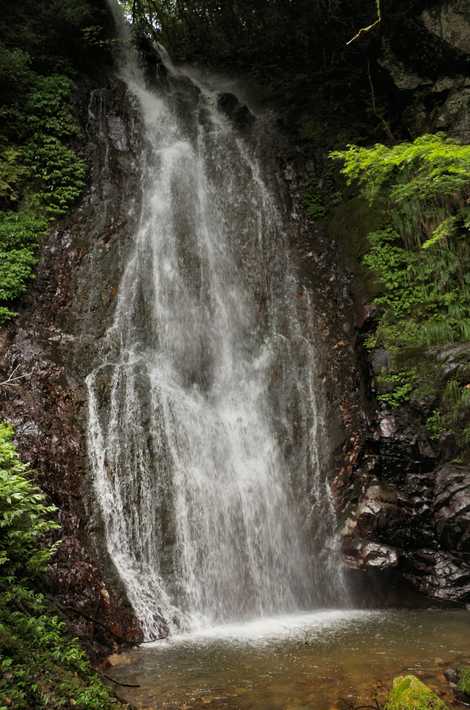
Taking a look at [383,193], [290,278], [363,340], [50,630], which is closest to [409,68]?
[383,193]

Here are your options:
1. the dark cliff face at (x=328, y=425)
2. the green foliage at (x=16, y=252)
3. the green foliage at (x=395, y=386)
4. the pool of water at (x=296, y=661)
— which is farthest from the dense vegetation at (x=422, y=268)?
the green foliage at (x=16, y=252)

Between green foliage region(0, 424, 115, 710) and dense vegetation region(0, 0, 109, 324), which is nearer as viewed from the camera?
green foliage region(0, 424, 115, 710)

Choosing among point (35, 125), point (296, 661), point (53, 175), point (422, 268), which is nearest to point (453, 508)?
point (296, 661)

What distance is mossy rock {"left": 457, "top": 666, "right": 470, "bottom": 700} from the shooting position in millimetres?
4297

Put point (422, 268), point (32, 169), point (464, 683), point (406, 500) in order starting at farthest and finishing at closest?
1. point (32, 169)
2. point (422, 268)
3. point (406, 500)
4. point (464, 683)

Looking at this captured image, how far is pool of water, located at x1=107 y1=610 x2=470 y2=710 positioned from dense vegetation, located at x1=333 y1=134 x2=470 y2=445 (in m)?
3.07

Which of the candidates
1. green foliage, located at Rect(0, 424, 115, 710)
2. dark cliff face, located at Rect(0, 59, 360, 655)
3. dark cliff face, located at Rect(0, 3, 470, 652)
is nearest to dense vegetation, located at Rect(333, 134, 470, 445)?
dark cliff face, located at Rect(0, 3, 470, 652)

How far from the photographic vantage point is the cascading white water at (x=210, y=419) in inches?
285

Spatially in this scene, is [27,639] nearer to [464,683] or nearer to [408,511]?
[464,683]

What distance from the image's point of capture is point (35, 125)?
1162 cm

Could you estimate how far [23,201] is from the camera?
1056 cm

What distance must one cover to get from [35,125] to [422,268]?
890 centimetres

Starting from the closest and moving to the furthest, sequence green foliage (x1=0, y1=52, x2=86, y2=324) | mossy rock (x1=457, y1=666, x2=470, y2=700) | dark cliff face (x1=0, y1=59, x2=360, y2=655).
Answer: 1. mossy rock (x1=457, y1=666, x2=470, y2=700)
2. dark cliff face (x1=0, y1=59, x2=360, y2=655)
3. green foliage (x1=0, y1=52, x2=86, y2=324)

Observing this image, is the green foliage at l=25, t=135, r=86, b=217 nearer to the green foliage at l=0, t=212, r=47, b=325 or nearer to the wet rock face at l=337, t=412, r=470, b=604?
the green foliage at l=0, t=212, r=47, b=325
